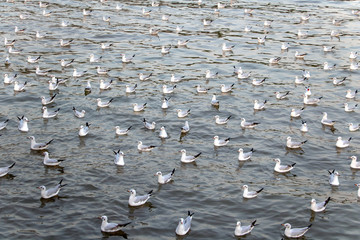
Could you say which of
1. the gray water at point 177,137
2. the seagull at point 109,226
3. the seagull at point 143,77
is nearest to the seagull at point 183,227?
the gray water at point 177,137

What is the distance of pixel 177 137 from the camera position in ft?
106

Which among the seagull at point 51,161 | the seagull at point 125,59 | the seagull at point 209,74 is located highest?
the seagull at point 125,59

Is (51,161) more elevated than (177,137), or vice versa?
(51,161)

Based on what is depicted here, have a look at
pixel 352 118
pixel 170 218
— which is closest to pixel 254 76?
pixel 352 118

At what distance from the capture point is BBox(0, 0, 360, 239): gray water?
24172mm

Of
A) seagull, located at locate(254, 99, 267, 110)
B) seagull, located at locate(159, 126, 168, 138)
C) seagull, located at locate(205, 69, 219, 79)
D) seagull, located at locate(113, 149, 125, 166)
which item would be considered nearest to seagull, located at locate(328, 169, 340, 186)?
seagull, located at locate(159, 126, 168, 138)

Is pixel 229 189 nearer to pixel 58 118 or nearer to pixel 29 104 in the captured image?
pixel 58 118

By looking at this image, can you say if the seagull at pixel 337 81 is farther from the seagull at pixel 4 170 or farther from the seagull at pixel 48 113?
the seagull at pixel 4 170

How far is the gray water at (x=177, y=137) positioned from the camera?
79.3ft

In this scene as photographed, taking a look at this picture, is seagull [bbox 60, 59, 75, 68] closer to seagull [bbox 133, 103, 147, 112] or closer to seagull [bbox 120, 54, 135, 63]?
seagull [bbox 120, 54, 135, 63]

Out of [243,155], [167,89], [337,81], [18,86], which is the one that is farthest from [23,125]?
[337,81]

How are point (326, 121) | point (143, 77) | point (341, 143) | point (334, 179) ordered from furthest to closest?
point (143, 77) < point (326, 121) < point (341, 143) < point (334, 179)

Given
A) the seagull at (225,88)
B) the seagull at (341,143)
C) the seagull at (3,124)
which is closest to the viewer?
the seagull at (341,143)

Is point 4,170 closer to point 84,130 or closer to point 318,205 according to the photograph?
point 84,130
